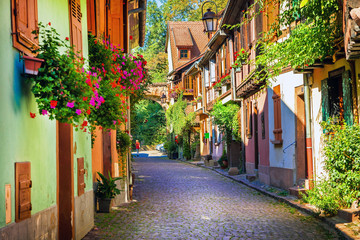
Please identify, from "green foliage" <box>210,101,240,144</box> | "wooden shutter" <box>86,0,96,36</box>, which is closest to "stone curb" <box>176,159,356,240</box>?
"wooden shutter" <box>86,0,96,36</box>

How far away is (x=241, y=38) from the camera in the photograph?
2070 centimetres

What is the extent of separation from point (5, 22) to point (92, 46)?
5301mm

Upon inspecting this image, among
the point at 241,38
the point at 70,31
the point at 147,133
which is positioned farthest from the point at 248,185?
the point at 147,133

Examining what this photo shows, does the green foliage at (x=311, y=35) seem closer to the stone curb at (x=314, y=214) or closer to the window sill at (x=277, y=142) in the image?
the stone curb at (x=314, y=214)

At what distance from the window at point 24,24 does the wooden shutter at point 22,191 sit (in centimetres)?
121

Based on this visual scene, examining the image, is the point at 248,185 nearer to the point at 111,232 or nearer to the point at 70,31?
the point at 111,232

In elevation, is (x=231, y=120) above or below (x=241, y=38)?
below

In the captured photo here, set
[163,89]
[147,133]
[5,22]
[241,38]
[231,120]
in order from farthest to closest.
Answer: [147,133]
[163,89]
[231,120]
[241,38]
[5,22]

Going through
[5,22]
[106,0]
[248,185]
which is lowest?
[248,185]

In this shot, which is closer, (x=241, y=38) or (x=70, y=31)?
(x=70, y=31)

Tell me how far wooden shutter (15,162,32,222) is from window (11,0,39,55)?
1214 millimetres

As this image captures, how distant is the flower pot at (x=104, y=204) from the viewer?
11.0m

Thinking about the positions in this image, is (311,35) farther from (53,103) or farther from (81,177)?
(53,103)

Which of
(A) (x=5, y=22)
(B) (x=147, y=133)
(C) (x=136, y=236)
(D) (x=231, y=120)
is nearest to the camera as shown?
(A) (x=5, y=22)
